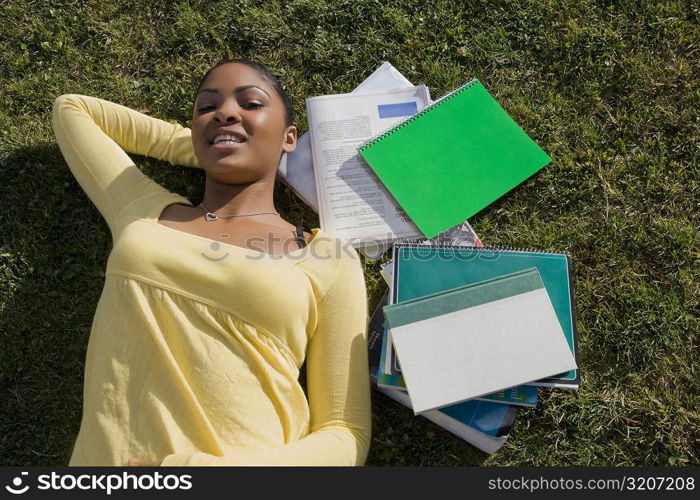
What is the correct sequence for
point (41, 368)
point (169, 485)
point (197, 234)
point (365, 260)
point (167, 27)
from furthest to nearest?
point (167, 27) → point (365, 260) → point (41, 368) → point (197, 234) → point (169, 485)

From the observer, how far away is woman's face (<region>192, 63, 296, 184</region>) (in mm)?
2287

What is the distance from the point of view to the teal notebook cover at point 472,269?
2.47 meters

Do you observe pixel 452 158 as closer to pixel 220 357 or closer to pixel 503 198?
pixel 503 198

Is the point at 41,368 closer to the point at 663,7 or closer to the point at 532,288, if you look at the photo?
the point at 532,288

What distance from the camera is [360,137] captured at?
2859 millimetres

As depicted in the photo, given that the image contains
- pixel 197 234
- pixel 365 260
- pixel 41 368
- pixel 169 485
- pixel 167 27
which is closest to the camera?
pixel 169 485

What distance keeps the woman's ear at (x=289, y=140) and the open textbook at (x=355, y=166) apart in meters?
0.24

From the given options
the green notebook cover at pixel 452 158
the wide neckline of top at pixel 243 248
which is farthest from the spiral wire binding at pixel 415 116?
the wide neckline of top at pixel 243 248

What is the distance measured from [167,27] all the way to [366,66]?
1.08 metres

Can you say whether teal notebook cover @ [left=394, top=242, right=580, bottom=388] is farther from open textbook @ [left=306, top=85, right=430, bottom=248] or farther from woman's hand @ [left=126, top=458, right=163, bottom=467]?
woman's hand @ [left=126, top=458, right=163, bottom=467]

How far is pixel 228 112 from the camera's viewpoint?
7.47ft

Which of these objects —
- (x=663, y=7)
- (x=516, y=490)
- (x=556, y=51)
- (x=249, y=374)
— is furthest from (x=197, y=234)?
(x=663, y=7)

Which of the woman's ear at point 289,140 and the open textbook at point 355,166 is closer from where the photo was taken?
the woman's ear at point 289,140

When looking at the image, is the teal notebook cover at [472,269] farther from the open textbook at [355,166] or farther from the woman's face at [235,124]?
the woman's face at [235,124]
